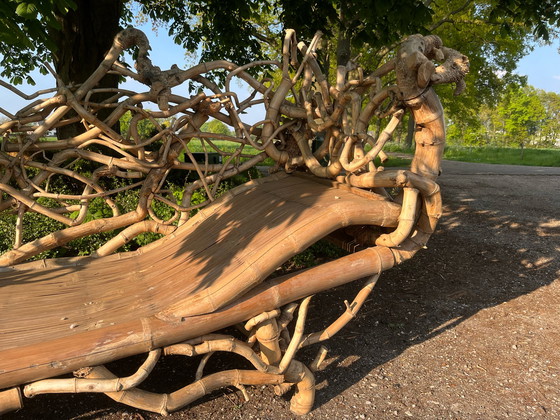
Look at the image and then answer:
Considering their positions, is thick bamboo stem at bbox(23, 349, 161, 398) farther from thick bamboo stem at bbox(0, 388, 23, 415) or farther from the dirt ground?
the dirt ground

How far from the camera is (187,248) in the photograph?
2.69m

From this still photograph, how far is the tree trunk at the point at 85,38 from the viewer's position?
5.90m

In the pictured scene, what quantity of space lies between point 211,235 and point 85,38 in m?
4.81

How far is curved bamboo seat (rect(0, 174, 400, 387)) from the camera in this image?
1.87 meters

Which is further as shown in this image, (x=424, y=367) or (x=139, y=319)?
(x=424, y=367)

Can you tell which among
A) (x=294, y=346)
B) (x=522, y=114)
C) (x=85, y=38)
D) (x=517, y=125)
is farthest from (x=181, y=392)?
(x=522, y=114)

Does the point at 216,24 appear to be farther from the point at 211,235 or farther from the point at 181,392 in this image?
the point at 181,392

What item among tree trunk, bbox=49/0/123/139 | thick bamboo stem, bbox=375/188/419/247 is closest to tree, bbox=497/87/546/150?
tree trunk, bbox=49/0/123/139

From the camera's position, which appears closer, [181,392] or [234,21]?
[181,392]

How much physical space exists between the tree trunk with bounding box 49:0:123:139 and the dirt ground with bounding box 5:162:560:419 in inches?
182

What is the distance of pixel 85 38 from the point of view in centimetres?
598

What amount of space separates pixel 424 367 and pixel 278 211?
1486 millimetres

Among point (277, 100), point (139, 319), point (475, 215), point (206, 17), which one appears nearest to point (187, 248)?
point (139, 319)

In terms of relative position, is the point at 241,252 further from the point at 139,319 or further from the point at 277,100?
the point at 277,100
